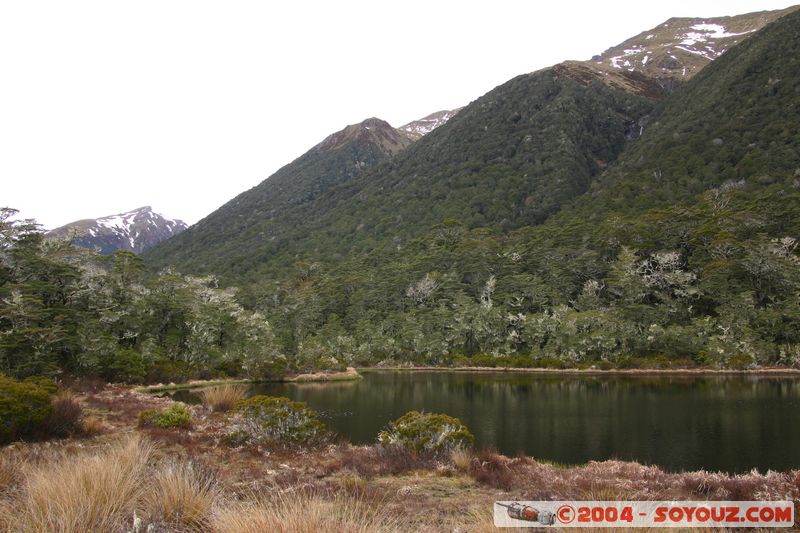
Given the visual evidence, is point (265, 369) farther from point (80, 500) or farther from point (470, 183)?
point (470, 183)

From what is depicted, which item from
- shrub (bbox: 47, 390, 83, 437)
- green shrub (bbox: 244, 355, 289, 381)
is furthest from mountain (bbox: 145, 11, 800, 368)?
shrub (bbox: 47, 390, 83, 437)

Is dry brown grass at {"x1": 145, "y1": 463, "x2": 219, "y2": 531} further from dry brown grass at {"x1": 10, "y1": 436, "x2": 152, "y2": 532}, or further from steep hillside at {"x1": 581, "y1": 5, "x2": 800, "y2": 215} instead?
steep hillside at {"x1": 581, "y1": 5, "x2": 800, "y2": 215}

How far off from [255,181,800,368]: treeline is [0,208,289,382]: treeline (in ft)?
35.2

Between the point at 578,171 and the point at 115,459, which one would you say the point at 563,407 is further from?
the point at 578,171

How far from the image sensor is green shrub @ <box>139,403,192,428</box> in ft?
62.4

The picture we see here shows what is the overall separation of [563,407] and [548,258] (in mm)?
53128

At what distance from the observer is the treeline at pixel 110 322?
1264 inches

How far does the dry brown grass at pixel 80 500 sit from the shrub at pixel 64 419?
1227cm

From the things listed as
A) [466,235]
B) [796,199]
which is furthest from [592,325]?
[466,235]

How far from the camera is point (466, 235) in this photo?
10550cm

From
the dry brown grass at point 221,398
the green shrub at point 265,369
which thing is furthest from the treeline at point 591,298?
the dry brown grass at point 221,398

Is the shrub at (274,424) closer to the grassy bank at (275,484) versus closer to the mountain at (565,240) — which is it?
the grassy bank at (275,484)

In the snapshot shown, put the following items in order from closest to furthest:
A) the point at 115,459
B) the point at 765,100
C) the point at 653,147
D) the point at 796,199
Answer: the point at 115,459
the point at 796,199
the point at 765,100
the point at 653,147

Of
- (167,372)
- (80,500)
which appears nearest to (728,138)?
(167,372)
